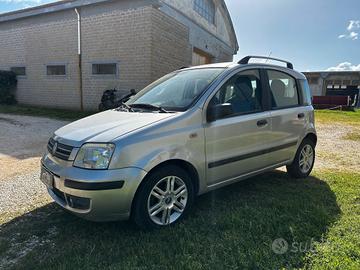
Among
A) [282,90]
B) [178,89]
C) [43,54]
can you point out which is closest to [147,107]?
[178,89]

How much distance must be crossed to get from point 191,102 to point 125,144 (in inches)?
37.9

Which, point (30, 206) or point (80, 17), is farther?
point (80, 17)

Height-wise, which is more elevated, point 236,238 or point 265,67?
point 265,67

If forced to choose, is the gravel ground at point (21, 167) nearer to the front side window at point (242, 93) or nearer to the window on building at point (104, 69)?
the front side window at point (242, 93)

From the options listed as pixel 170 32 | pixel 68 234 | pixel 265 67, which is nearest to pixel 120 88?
pixel 170 32

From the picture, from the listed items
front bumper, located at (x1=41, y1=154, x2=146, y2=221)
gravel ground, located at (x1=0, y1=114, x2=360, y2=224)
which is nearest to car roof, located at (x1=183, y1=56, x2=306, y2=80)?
front bumper, located at (x1=41, y1=154, x2=146, y2=221)

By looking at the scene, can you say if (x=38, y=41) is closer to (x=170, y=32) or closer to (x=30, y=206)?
(x=170, y=32)

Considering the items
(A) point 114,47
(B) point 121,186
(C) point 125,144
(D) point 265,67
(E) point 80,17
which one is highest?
(E) point 80,17

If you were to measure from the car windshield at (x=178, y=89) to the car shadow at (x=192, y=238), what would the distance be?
4.23ft

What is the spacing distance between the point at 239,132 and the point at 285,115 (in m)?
1.06

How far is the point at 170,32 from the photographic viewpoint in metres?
13.7

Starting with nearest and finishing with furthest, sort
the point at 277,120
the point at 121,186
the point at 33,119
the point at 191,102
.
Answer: the point at 121,186, the point at 191,102, the point at 277,120, the point at 33,119

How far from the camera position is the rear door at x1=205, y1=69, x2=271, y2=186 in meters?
3.30

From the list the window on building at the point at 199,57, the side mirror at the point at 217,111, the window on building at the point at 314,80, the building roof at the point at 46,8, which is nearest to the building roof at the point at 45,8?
the building roof at the point at 46,8
